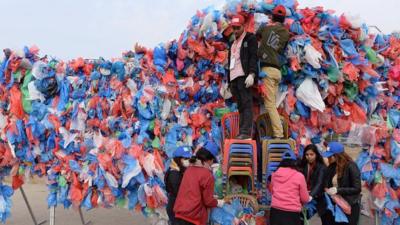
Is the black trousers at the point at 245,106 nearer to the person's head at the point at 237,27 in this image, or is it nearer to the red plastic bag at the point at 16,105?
the person's head at the point at 237,27

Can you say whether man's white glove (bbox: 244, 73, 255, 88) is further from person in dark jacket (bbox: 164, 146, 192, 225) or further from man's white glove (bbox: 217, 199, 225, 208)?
man's white glove (bbox: 217, 199, 225, 208)

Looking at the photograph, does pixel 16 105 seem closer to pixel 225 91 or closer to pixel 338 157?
pixel 225 91

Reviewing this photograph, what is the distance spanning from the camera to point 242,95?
4.66m

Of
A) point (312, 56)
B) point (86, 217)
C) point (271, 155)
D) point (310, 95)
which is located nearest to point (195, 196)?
point (271, 155)

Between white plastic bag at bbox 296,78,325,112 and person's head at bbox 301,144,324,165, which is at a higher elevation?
white plastic bag at bbox 296,78,325,112

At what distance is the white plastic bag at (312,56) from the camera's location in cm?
478

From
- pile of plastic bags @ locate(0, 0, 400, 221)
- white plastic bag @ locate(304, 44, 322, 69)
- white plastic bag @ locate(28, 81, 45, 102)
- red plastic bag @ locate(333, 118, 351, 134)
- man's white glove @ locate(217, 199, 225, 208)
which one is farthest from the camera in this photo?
white plastic bag @ locate(28, 81, 45, 102)

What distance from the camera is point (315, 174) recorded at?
449 centimetres

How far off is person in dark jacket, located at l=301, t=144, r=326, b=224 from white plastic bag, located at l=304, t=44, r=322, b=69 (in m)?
0.85

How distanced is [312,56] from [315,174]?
1.17m

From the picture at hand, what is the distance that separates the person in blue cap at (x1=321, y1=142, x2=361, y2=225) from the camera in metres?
4.43

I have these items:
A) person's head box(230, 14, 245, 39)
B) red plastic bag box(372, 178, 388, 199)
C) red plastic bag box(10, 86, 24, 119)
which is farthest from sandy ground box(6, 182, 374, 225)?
person's head box(230, 14, 245, 39)

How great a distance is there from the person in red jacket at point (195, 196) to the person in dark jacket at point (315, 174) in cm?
99

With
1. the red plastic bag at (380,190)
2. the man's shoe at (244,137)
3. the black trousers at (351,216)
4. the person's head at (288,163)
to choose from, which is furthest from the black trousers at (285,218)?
the red plastic bag at (380,190)
